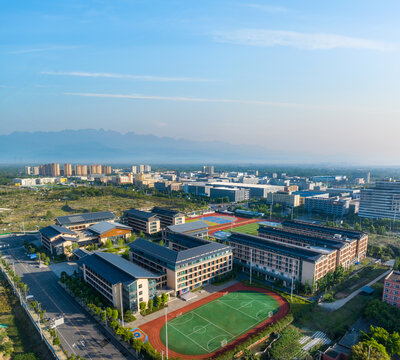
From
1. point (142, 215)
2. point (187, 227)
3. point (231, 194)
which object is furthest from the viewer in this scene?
point (231, 194)

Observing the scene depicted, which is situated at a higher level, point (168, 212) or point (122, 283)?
point (168, 212)

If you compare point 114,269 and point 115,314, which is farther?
point 114,269

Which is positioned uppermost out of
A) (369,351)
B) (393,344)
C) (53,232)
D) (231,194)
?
(53,232)

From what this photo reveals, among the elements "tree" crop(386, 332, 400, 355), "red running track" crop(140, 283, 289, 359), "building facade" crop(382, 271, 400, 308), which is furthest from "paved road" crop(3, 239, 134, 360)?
"building facade" crop(382, 271, 400, 308)

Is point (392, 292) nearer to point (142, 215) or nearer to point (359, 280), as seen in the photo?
point (359, 280)

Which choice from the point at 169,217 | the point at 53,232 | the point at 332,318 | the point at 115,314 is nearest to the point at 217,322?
the point at 115,314

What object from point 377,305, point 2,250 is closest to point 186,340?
point 377,305
